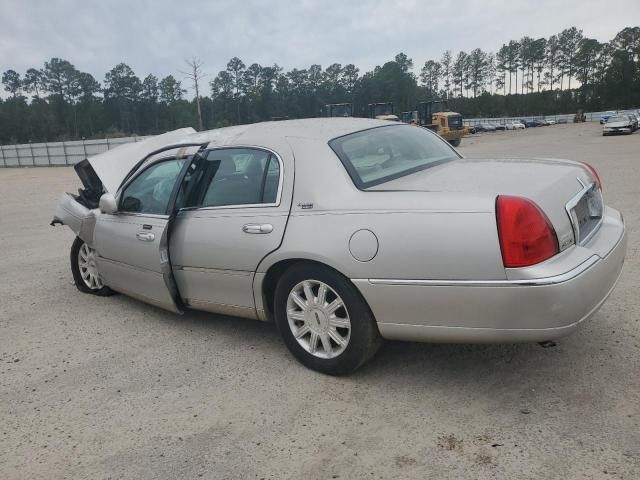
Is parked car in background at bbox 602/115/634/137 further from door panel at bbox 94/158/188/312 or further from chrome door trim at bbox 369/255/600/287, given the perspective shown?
chrome door trim at bbox 369/255/600/287

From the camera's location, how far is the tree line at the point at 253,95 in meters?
98.6

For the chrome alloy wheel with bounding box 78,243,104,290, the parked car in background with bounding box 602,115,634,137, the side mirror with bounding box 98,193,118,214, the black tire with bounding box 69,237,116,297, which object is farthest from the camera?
the parked car in background with bounding box 602,115,634,137

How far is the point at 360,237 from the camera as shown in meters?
3.01

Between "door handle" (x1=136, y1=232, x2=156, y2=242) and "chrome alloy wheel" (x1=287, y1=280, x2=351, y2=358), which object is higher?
"door handle" (x1=136, y1=232, x2=156, y2=242)

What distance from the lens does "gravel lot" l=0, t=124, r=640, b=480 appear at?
2545 millimetres

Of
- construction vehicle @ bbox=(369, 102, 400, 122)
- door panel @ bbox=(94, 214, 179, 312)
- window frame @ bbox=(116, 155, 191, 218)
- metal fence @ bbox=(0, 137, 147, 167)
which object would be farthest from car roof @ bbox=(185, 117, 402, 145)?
construction vehicle @ bbox=(369, 102, 400, 122)

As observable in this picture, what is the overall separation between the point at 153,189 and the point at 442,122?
38.3 meters

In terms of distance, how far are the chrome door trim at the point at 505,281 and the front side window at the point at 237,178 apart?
1041 millimetres

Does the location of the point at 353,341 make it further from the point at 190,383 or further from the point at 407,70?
the point at 407,70

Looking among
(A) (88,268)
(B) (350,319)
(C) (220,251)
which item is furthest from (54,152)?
(B) (350,319)

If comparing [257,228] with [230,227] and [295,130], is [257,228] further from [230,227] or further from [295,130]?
[295,130]

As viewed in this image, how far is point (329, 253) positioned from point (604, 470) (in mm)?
1670

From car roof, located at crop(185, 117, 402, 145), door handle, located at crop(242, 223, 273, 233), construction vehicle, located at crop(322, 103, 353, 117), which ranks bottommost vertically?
door handle, located at crop(242, 223, 273, 233)

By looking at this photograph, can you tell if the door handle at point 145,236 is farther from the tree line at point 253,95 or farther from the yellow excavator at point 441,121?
the tree line at point 253,95
